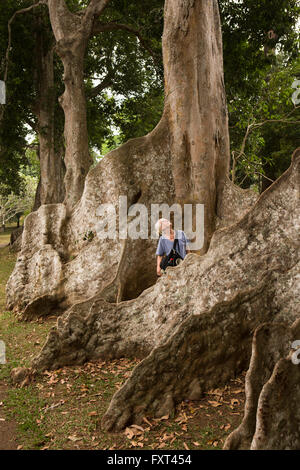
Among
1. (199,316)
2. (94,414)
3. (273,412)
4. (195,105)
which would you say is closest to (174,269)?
(199,316)

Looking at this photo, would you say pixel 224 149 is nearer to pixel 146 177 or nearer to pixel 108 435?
pixel 146 177

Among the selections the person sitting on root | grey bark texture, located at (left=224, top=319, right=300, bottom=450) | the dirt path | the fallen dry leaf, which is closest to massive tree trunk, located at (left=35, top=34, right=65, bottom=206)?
the person sitting on root

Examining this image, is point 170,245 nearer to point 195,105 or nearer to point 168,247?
point 168,247

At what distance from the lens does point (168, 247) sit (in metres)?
6.98

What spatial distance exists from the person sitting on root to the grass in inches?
68.1

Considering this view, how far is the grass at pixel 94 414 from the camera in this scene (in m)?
4.27

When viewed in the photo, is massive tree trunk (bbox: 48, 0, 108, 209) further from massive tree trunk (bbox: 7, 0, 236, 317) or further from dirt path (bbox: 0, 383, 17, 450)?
dirt path (bbox: 0, 383, 17, 450)

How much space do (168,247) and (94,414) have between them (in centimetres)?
299

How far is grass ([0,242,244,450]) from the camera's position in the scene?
427 centimetres

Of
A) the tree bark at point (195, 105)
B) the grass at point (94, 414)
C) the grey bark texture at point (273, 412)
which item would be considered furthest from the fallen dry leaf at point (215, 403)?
the tree bark at point (195, 105)

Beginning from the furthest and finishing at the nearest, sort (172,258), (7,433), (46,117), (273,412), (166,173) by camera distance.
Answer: (46,117)
(166,173)
(172,258)
(7,433)
(273,412)

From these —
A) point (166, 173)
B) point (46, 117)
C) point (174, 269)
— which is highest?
point (46, 117)

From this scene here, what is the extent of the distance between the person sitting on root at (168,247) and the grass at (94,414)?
173 cm

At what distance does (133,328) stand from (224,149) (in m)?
4.13
